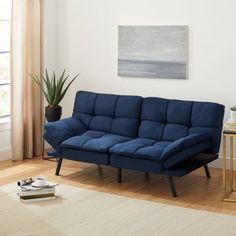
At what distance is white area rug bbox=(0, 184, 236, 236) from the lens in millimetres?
4637

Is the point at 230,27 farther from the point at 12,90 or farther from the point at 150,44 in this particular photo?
the point at 12,90

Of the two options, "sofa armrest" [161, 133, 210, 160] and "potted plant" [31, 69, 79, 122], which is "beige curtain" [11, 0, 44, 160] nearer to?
"potted plant" [31, 69, 79, 122]

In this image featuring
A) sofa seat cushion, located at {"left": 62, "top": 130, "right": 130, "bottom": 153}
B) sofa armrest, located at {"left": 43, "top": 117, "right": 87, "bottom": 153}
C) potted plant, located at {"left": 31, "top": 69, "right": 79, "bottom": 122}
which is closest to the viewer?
sofa seat cushion, located at {"left": 62, "top": 130, "right": 130, "bottom": 153}

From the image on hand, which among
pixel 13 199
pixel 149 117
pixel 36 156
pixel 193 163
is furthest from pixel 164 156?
pixel 36 156

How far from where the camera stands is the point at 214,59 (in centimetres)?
641

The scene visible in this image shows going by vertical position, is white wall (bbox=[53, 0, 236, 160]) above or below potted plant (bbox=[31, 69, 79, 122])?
above

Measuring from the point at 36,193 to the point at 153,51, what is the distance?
2.23m

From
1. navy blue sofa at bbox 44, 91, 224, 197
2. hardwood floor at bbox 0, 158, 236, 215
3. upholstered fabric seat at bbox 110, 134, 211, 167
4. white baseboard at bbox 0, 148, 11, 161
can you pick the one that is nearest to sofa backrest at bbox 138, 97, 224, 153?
navy blue sofa at bbox 44, 91, 224, 197

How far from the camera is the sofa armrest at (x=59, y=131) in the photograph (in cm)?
621

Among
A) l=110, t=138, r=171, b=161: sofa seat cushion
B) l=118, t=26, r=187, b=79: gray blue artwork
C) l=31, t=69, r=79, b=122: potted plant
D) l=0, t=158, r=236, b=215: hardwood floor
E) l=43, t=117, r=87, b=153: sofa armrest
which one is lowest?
l=0, t=158, r=236, b=215: hardwood floor

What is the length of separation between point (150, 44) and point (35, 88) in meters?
1.47

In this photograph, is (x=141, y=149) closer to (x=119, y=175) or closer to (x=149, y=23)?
(x=119, y=175)

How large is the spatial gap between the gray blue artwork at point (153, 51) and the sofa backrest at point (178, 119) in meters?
0.51

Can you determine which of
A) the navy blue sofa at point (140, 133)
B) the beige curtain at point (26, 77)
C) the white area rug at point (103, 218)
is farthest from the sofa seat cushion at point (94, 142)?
the beige curtain at point (26, 77)
